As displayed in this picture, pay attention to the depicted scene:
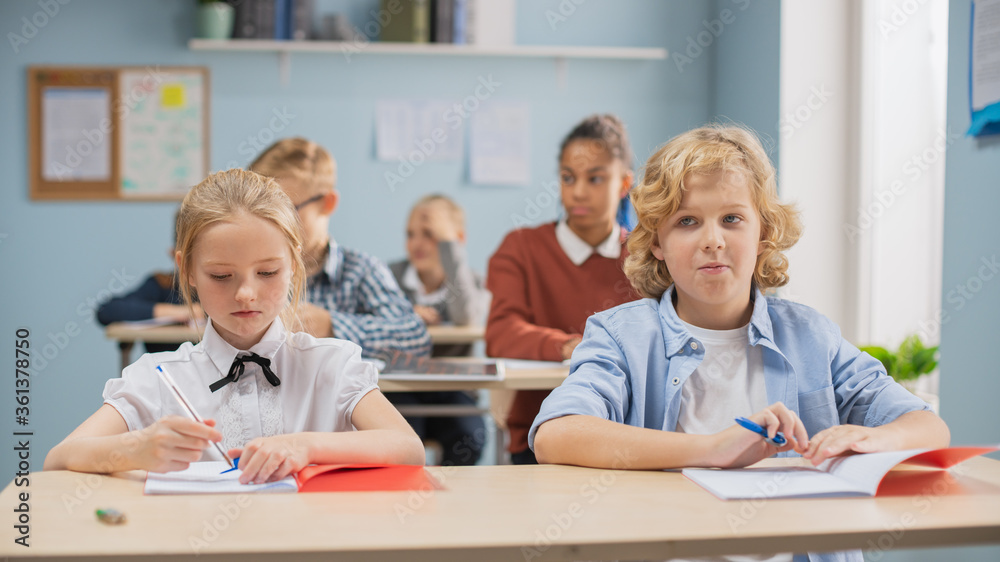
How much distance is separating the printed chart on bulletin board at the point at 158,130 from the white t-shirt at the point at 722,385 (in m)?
3.46

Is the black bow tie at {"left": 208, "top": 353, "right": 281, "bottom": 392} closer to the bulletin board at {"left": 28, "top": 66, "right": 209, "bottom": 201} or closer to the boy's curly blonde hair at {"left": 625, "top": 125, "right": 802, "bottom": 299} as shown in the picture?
the boy's curly blonde hair at {"left": 625, "top": 125, "right": 802, "bottom": 299}

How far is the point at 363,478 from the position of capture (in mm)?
960

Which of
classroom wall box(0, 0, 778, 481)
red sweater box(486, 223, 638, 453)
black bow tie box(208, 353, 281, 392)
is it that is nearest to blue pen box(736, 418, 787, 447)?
black bow tie box(208, 353, 281, 392)

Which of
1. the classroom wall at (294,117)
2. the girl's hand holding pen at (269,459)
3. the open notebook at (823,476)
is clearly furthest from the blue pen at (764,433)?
the classroom wall at (294,117)

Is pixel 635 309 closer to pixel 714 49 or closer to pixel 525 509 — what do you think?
pixel 525 509

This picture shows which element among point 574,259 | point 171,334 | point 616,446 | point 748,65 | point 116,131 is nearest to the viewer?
point 616,446

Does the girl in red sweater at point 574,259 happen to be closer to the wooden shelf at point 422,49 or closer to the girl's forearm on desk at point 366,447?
the girl's forearm on desk at point 366,447

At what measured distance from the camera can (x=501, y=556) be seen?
73 cm

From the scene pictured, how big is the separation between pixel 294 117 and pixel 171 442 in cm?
347

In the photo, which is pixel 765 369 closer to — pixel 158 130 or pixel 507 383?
pixel 507 383

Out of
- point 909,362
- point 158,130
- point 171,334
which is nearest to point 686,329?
point 909,362

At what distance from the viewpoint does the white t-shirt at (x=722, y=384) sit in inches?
47.6

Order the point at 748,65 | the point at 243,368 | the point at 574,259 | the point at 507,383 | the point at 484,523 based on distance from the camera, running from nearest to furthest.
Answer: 1. the point at 484,523
2. the point at 243,368
3. the point at 507,383
4. the point at 574,259
5. the point at 748,65

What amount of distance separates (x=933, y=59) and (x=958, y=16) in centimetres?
97
